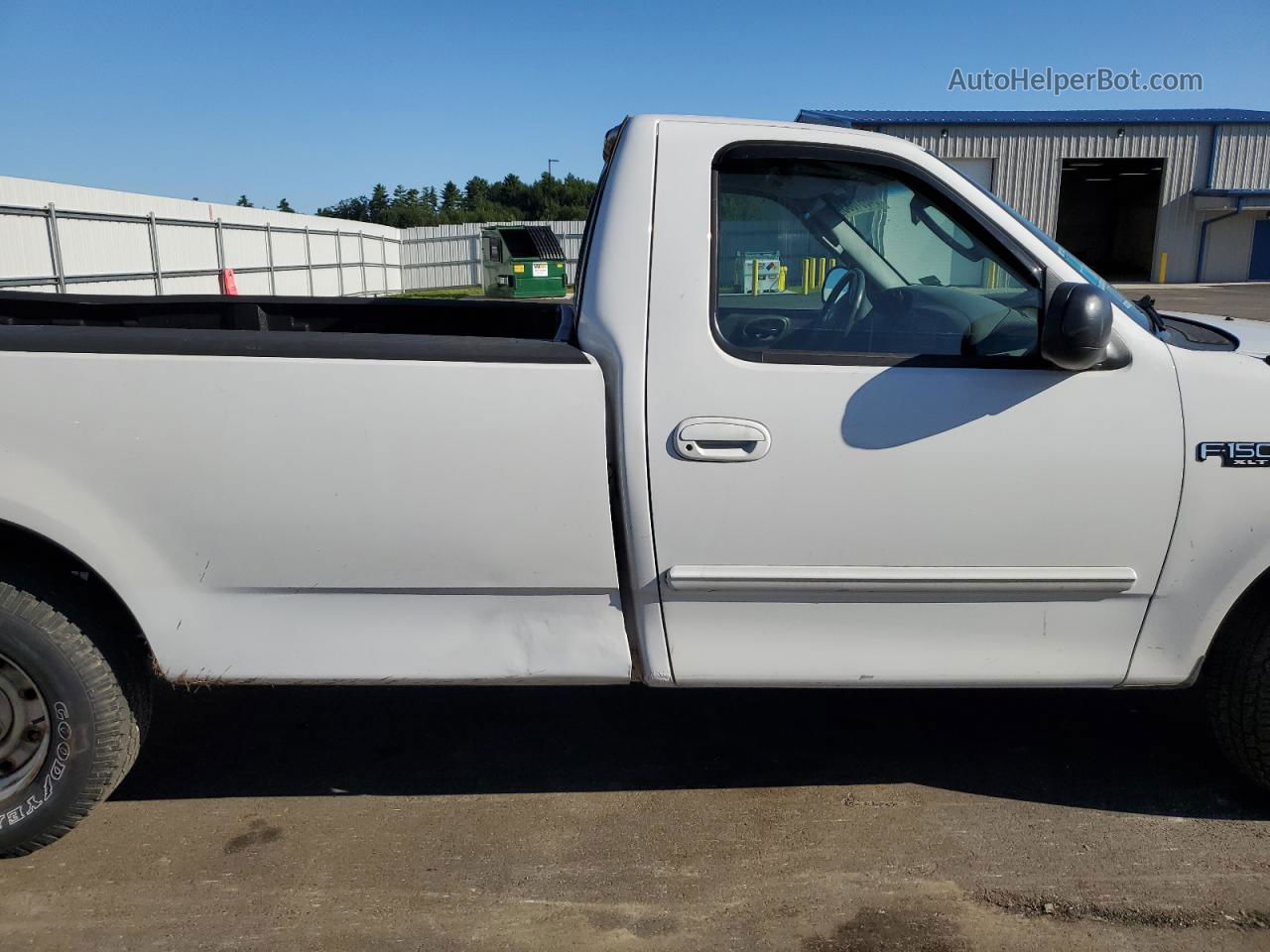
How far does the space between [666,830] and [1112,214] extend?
48.1 m

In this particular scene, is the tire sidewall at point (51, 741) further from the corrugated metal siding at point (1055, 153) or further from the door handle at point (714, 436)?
the corrugated metal siding at point (1055, 153)

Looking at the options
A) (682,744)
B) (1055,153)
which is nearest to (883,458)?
(682,744)

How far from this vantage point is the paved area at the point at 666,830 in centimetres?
247

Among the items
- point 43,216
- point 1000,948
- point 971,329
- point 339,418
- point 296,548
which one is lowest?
point 1000,948

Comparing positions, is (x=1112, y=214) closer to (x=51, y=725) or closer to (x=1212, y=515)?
(x=1212, y=515)

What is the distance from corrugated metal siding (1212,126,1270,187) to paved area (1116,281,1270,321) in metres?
3.78

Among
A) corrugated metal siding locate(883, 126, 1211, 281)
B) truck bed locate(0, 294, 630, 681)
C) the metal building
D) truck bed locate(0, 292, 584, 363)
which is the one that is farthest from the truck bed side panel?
corrugated metal siding locate(883, 126, 1211, 281)

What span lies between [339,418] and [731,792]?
1.64m

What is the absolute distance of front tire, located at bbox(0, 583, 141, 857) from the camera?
100 inches

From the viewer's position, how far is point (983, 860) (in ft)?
8.93

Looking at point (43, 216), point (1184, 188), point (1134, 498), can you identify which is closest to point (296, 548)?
point (1134, 498)

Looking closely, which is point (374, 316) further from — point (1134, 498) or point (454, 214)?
point (454, 214)

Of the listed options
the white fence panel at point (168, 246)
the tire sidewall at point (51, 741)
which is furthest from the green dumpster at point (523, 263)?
the tire sidewall at point (51, 741)

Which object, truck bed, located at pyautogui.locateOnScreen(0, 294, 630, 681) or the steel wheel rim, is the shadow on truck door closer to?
the steel wheel rim
